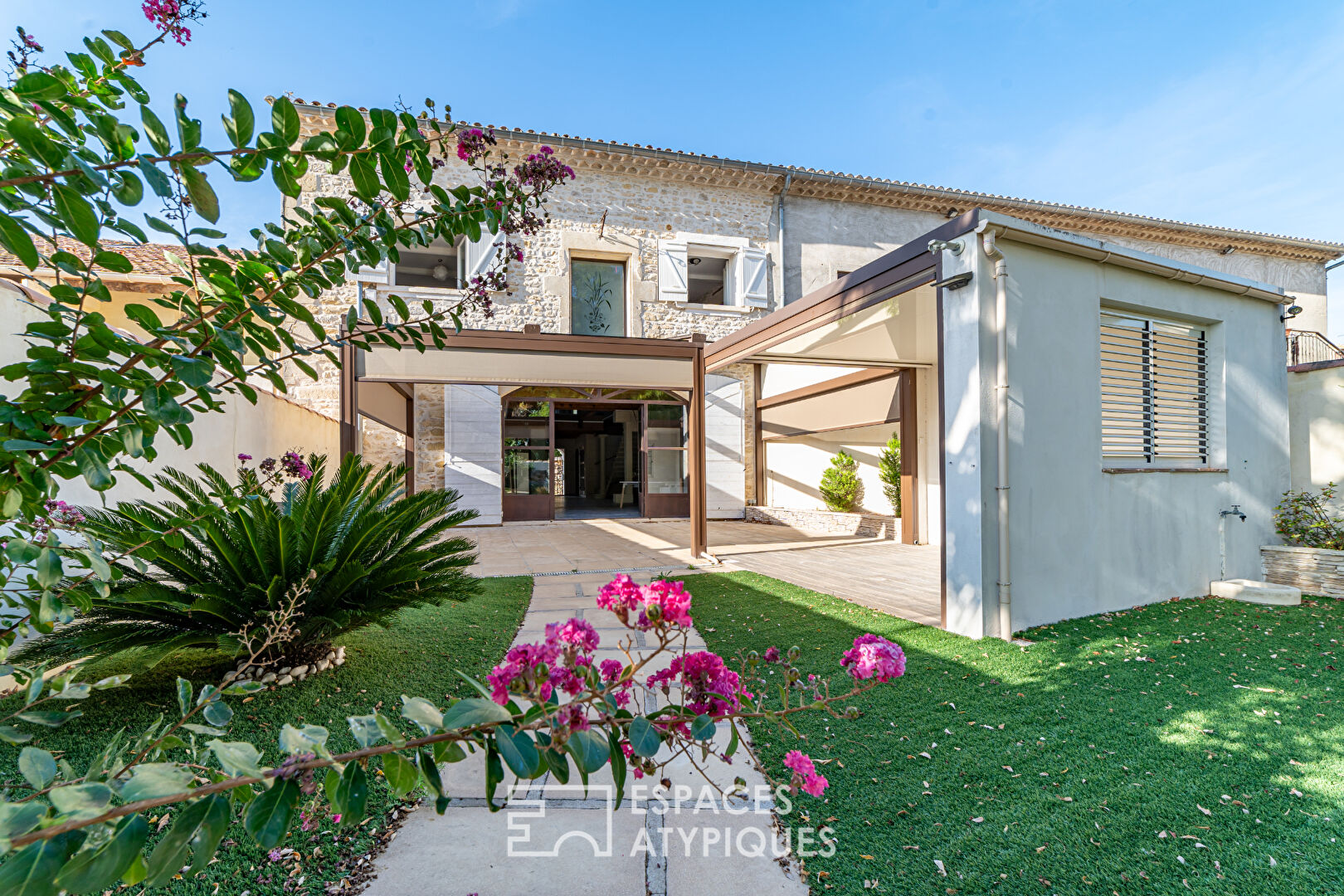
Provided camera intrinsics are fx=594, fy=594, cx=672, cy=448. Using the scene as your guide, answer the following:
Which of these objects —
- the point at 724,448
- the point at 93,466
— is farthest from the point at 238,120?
the point at 724,448

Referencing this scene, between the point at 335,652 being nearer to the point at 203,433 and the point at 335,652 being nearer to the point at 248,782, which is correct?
the point at 248,782

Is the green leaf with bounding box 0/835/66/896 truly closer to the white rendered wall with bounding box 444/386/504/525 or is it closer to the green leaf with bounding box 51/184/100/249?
the green leaf with bounding box 51/184/100/249

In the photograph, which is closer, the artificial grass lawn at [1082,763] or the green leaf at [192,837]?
the green leaf at [192,837]

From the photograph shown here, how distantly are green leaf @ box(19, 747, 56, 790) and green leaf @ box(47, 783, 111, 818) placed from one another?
2.8 inches

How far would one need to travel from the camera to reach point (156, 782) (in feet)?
1.70

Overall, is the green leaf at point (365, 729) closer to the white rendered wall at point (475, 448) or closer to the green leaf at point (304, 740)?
the green leaf at point (304, 740)

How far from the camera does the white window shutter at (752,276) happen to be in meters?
10.8

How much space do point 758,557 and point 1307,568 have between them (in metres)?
4.67

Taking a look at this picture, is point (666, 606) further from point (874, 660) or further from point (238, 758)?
point (238, 758)

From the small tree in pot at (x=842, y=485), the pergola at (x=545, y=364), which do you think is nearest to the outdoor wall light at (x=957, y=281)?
the pergola at (x=545, y=364)

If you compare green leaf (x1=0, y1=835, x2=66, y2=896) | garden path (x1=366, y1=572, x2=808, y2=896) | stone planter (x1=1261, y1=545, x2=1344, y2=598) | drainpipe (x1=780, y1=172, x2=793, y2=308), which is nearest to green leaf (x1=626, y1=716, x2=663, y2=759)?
green leaf (x1=0, y1=835, x2=66, y2=896)

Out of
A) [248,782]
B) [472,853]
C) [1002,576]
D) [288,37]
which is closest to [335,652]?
[472,853]

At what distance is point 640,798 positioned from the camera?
6.20ft

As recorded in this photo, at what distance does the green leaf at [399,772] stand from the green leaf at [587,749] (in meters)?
0.16
